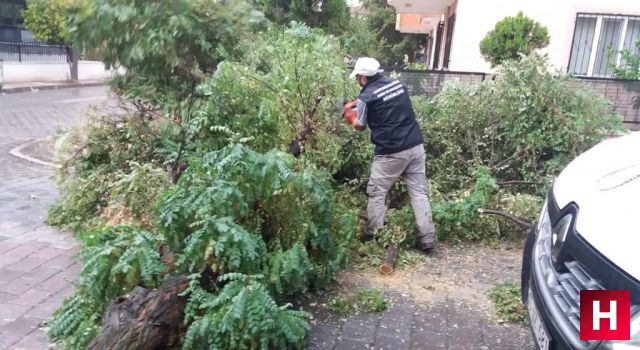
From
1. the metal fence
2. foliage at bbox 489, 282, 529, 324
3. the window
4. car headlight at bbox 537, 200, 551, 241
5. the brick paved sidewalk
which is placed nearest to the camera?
car headlight at bbox 537, 200, 551, 241

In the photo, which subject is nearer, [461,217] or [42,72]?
[461,217]

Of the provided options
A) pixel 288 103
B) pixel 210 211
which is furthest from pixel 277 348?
pixel 288 103

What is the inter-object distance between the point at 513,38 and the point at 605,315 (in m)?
8.81

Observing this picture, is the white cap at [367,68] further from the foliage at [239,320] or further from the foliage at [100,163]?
the foliage at [239,320]

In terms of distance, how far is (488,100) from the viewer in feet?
20.9

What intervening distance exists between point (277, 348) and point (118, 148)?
352 centimetres

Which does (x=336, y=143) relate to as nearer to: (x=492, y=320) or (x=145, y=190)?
(x=145, y=190)

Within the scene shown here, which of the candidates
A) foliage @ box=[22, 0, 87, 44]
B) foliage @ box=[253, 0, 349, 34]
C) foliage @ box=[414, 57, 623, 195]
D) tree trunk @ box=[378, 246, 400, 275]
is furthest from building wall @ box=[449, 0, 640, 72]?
foliage @ box=[22, 0, 87, 44]

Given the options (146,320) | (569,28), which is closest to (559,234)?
(146,320)

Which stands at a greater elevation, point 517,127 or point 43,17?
point 43,17

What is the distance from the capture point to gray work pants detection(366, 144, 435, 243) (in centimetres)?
A: 484

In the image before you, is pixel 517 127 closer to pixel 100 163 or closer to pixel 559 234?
pixel 559 234

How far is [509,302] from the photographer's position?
394 centimetres

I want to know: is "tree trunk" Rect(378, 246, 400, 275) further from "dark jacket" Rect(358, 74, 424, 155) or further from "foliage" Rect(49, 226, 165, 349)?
"foliage" Rect(49, 226, 165, 349)
